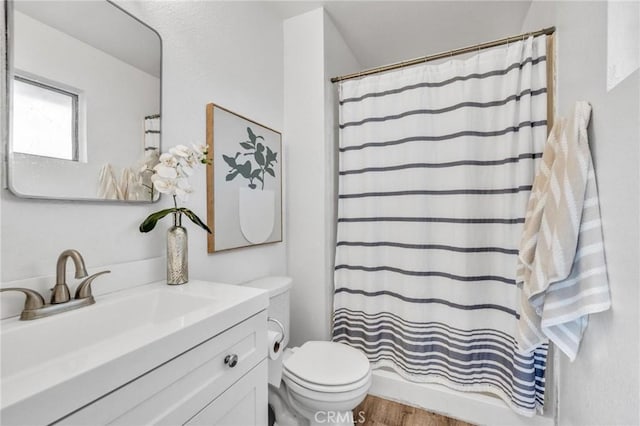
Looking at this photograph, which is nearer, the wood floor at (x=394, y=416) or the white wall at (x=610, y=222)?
the white wall at (x=610, y=222)

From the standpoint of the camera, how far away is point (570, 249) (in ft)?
3.04

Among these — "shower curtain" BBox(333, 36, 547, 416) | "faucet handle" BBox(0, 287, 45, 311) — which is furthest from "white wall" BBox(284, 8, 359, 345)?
"faucet handle" BBox(0, 287, 45, 311)

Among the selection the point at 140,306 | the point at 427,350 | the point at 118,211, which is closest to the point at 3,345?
the point at 140,306

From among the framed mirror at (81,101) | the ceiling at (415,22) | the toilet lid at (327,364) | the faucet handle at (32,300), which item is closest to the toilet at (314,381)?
the toilet lid at (327,364)

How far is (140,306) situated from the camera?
3.04ft

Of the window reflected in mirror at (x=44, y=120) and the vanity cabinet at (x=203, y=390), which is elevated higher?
the window reflected in mirror at (x=44, y=120)

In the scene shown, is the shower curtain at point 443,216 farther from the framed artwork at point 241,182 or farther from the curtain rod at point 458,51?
the framed artwork at point 241,182

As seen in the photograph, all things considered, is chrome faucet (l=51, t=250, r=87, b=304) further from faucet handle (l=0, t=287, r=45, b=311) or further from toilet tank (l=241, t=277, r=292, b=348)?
toilet tank (l=241, t=277, r=292, b=348)

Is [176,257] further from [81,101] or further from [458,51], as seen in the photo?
[458,51]

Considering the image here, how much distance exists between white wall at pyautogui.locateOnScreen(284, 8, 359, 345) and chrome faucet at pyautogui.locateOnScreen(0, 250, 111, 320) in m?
1.15

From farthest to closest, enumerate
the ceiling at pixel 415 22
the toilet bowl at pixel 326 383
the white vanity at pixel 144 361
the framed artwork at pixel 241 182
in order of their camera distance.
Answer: the ceiling at pixel 415 22
the framed artwork at pixel 241 182
the toilet bowl at pixel 326 383
the white vanity at pixel 144 361

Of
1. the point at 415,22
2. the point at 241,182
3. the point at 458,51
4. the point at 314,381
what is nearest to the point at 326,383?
the point at 314,381

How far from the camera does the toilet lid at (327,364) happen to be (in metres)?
1.23

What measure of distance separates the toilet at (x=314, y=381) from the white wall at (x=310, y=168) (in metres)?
0.36
